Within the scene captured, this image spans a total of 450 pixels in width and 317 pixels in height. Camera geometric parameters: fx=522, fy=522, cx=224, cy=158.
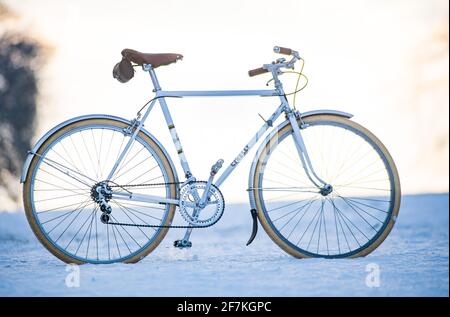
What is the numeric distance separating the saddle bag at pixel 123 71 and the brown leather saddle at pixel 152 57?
49 millimetres

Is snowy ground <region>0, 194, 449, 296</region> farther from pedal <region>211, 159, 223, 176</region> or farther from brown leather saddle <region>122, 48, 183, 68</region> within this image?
brown leather saddle <region>122, 48, 183, 68</region>

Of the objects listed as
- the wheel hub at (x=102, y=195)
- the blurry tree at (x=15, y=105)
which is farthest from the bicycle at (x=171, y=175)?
the blurry tree at (x=15, y=105)

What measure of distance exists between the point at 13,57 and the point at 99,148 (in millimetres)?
3685

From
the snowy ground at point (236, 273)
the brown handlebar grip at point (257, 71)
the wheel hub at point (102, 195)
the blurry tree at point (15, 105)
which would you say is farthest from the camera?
the blurry tree at point (15, 105)

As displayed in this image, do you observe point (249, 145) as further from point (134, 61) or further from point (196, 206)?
point (134, 61)

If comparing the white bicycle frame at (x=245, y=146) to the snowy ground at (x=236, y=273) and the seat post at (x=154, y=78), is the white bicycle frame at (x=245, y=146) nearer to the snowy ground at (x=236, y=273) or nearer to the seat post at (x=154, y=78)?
the seat post at (x=154, y=78)

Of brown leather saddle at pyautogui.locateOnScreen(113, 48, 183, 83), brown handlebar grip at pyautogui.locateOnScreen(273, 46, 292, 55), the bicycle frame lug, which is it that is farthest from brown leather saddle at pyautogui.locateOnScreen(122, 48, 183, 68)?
brown handlebar grip at pyautogui.locateOnScreen(273, 46, 292, 55)

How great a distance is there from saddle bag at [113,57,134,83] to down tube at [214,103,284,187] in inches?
34.7

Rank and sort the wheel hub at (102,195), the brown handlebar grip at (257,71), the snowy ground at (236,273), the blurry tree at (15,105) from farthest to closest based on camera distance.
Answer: the blurry tree at (15,105)
the brown handlebar grip at (257,71)
the wheel hub at (102,195)
the snowy ground at (236,273)

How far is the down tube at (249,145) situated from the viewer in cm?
342
